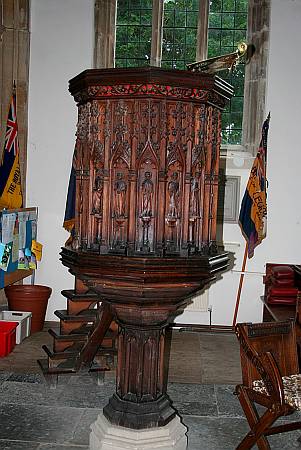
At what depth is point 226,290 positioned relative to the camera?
5941mm

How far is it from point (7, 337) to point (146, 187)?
9.35ft

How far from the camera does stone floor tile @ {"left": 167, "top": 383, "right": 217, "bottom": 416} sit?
3.45 metres

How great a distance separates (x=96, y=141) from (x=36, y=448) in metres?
1.60

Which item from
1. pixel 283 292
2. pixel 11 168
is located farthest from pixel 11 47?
pixel 283 292

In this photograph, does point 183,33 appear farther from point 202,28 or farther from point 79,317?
point 79,317

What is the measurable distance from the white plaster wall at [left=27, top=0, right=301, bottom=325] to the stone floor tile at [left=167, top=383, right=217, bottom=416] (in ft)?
6.57

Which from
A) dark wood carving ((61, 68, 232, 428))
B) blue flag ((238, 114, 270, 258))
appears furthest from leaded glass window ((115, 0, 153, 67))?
dark wood carving ((61, 68, 232, 428))

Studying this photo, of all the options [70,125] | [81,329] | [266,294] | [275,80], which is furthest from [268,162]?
[81,329]

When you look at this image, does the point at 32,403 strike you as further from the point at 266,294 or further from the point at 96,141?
the point at 266,294

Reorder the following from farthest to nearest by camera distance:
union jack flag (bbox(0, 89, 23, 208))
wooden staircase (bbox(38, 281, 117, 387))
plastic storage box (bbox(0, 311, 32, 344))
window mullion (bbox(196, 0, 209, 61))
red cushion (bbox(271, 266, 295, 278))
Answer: window mullion (bbox(196, 0, 209, 61)) → red cushion (bbox(271, 266, 295, 278)) → union jack flag (bbox(0, 89, 23, 208)) → plastic storage box (bbox(0, 311, 32, 344)) → wooden staircase (bbox(38, 281, 117, 387))

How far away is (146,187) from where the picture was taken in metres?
2.33

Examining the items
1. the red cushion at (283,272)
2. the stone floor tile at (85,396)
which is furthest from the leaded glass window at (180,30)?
the stone floor tile at (85,396)

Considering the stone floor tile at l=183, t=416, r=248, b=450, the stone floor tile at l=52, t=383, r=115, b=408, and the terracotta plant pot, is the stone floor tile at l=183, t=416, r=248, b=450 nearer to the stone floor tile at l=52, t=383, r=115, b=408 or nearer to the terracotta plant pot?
the stone floor tile at l=52, t=383, r=115, b=408

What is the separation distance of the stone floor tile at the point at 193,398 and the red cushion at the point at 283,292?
69.2 inches
